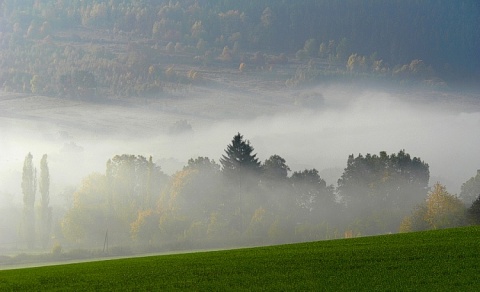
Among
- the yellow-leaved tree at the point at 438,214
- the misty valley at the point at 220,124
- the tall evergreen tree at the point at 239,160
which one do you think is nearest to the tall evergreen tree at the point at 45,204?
the misty valley at the point at 220,124

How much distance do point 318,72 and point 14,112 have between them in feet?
234

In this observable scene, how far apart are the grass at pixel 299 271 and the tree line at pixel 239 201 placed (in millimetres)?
54312

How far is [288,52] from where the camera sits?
18575cm

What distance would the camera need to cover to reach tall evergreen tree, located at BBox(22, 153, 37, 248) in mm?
103500

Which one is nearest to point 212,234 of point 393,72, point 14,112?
point 14,112

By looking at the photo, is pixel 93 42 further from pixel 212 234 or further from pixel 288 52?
pixel 212 234

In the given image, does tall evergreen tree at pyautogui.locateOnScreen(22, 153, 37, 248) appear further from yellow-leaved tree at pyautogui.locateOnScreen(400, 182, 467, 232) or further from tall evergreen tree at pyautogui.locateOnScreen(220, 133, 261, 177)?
yellow-leaved tree at pyautogui.locateOnScreen(400, 182, 467, 232)

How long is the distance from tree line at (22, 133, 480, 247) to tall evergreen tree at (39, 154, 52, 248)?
0.58m

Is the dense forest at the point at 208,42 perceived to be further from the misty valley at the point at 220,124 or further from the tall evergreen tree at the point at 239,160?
the tall evergreen tree at the point at 239,160

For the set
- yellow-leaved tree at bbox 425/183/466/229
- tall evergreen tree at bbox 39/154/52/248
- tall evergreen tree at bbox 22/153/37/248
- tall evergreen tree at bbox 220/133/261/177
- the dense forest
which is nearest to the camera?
yellow-leaved tree at bbox 425/183/466/229

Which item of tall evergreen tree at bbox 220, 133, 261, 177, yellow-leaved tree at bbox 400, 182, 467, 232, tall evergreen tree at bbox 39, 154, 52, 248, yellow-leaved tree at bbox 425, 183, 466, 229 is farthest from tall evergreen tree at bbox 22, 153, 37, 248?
yellow-leaved tree at bbox 425, 183, 466, 229

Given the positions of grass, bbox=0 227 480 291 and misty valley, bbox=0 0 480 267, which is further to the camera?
misty valley, bbox=0 0 480 267

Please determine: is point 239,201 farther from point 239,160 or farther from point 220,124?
point 220,124

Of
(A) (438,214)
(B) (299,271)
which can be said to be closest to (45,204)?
(A) (438,214)
